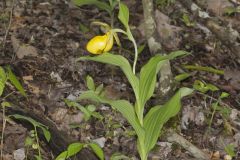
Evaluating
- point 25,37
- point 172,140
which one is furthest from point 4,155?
point 25,37

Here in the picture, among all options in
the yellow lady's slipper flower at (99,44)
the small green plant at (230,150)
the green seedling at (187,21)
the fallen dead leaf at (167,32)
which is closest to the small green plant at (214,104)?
the small green plant at (230,150)

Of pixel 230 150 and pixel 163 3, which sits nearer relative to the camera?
pixel 230 150

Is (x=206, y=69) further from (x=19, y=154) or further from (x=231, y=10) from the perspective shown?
(x=19, y=154)

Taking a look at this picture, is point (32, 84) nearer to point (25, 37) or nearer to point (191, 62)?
point (25, 37)

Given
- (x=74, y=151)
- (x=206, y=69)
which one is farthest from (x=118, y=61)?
(x=206, y=69)

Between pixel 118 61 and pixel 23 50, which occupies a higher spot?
pixel 118 61
